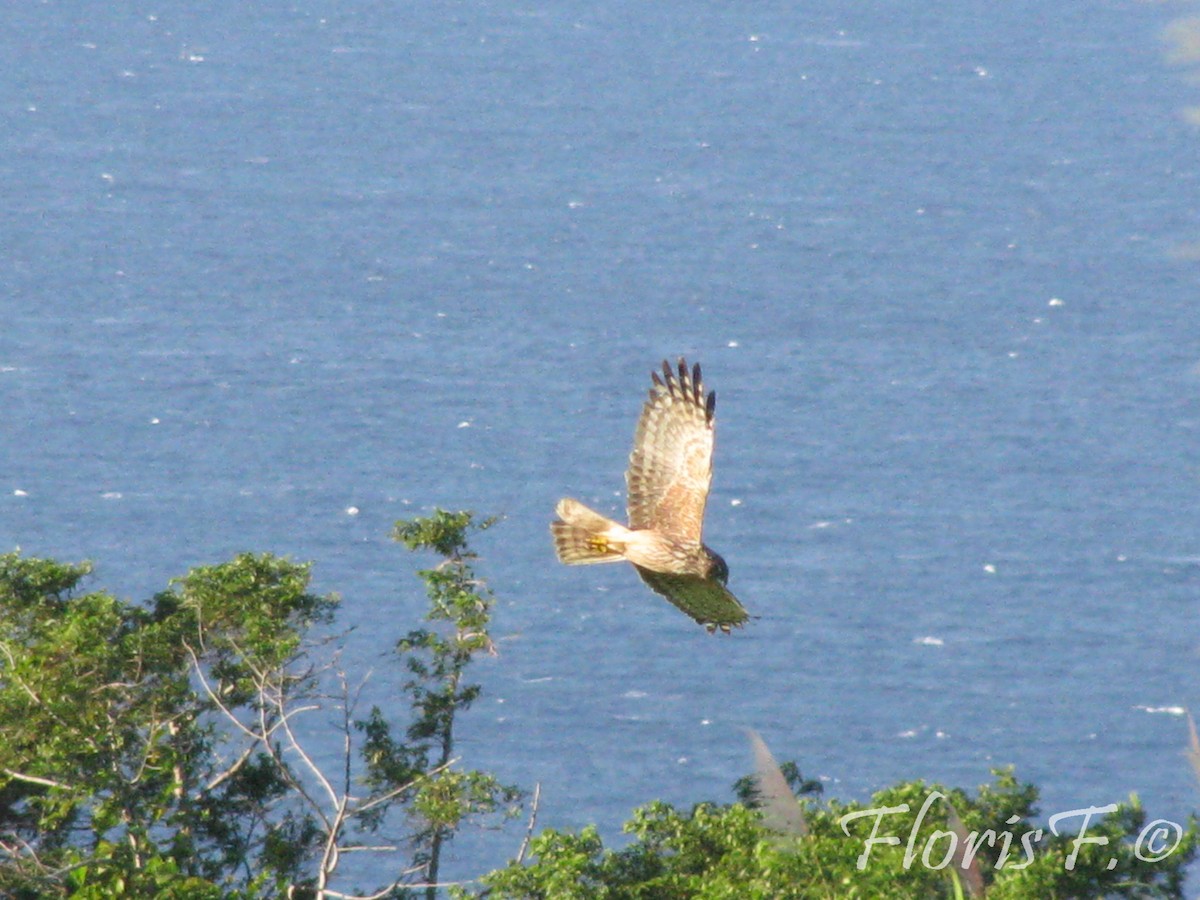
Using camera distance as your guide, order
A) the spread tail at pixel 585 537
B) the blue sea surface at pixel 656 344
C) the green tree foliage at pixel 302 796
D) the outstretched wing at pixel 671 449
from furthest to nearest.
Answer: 1. the blue sea surface at pixel 656 344
2. the outstretched wing at pixel 671 449
3. the spread tail at pixel 585 537
4. the green tree foliage at pixel 302 796

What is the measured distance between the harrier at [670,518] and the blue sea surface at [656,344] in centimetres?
2108

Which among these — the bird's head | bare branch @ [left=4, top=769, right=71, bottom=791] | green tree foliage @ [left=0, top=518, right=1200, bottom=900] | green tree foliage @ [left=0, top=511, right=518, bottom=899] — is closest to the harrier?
the bird's head

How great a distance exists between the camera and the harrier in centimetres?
1638

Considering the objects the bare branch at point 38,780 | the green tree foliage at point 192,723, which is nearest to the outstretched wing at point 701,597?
the green tree foliage at point 192,723

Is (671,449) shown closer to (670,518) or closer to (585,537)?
(670,518)

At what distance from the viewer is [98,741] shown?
16234 mm

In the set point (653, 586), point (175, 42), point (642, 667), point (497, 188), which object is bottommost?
point (642, 667)

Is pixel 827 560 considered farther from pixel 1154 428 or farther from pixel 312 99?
pixel 312 99

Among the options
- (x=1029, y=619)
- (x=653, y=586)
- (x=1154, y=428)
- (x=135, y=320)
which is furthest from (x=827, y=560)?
(x=653, y=586)

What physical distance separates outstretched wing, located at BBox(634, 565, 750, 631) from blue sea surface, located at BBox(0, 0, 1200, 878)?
70.5ft

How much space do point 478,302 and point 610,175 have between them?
19040 millimetres

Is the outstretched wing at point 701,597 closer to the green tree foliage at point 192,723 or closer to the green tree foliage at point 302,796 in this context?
the green tree foliage at point 302,796

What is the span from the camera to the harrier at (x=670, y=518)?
16.4 meters

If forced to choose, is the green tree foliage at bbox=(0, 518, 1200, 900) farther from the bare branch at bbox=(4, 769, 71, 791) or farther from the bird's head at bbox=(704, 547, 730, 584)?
the bird's head at bbox=(704, 547, 730, 584)
